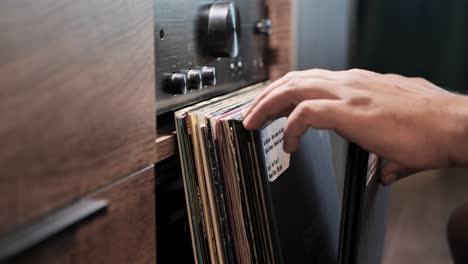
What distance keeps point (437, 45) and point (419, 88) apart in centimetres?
129

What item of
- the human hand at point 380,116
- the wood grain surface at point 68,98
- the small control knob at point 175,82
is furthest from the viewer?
the small control knob at point 175,82

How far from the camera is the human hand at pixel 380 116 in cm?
50

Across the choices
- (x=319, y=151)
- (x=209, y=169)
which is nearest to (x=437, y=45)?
(x=319, y=151)

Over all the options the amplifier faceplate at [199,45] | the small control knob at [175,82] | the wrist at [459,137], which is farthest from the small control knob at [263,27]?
the wrist at [459,137]

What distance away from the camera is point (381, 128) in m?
0.50

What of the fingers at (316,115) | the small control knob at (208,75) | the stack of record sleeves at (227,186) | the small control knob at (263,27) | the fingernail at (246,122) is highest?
the small control knob at (263,27)

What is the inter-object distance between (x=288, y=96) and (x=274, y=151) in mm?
95

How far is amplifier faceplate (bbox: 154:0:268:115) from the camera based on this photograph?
0.60 metres

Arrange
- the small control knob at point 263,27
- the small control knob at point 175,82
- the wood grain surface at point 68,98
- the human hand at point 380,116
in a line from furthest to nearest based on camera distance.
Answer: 1. the small control knob at point 263,27
2. the small control knob at point 175,82
3. the human hand at point 380,116
4. the wood grain surface at point 68,98

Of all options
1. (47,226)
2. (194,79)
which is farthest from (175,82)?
(47,226)

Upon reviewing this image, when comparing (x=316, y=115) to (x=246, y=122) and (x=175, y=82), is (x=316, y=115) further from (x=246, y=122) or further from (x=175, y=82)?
(x=175, y=82)

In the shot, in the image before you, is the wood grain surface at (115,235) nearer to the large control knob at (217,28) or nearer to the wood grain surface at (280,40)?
the large control knob at (217,28)

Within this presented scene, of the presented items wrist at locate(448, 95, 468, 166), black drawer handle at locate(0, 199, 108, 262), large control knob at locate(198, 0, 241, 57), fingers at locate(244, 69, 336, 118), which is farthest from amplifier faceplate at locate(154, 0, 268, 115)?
wrist at locate(448, 95, 468, 166)

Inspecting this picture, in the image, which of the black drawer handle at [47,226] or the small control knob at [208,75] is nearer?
the black drawer handle at [47,226]
